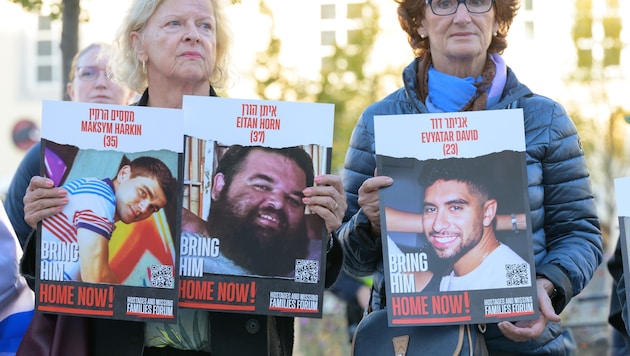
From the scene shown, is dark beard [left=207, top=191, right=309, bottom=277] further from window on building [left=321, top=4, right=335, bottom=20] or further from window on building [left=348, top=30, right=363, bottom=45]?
window on building [left=321, top=4, right=335, bottom=20]

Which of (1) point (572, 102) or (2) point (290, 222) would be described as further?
(1) point (572, 102)

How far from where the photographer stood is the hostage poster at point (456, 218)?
3.47 meters

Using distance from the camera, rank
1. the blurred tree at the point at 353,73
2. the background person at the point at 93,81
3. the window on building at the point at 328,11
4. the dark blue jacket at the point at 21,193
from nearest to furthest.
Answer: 1. the dark blue jacket at the point at 21,193
2. the background person at the point at 93,81
3. the blurred tree at the point at 353,73
4. the window on building at the point at 328,11

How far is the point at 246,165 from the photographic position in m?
3.63

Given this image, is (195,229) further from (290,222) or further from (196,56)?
(196,56)

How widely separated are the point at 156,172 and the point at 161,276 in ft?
1.15

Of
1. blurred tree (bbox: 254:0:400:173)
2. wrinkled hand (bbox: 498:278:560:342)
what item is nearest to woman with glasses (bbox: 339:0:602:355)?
wrinkled hand (bbox: 498:278:560:342)

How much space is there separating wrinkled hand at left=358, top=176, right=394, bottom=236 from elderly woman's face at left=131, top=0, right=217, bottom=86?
795 mm

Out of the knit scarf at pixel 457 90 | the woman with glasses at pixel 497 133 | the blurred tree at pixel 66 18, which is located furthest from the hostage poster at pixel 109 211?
the blurred tree at pixel 66 18

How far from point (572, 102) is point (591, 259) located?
1714 cm

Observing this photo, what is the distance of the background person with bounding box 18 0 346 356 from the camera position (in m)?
3.61

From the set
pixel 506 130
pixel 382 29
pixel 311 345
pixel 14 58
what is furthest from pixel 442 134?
pixel 14 58

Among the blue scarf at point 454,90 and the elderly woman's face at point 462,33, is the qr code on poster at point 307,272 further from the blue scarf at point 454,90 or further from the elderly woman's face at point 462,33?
the elderly woman's face at point 462,33

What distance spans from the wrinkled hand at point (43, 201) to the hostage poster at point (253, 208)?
426mm
